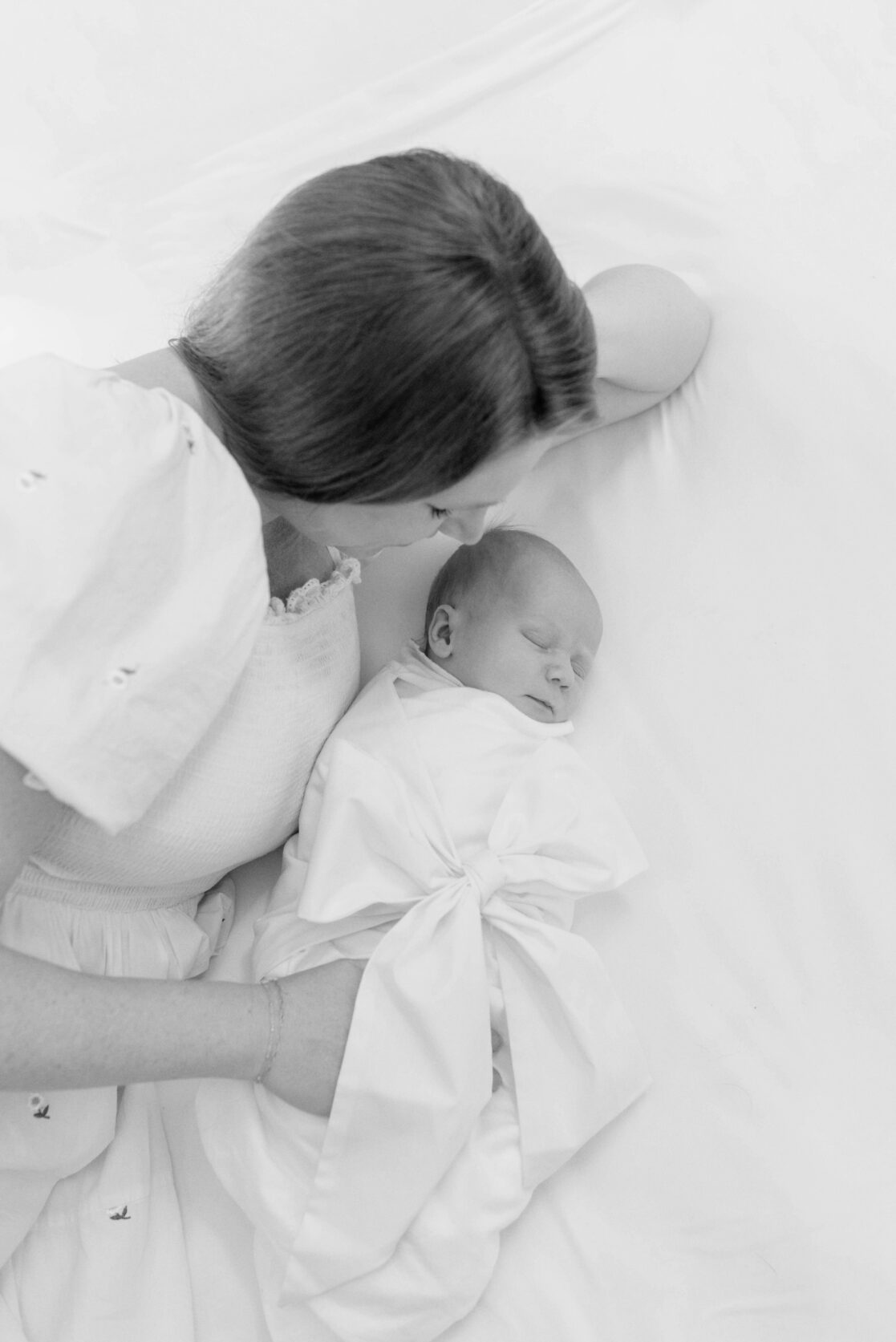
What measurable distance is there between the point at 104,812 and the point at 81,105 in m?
1.25

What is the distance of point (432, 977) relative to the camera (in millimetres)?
1114

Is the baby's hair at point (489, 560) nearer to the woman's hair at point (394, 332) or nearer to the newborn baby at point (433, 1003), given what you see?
the newborn baby at point (433, 1003)

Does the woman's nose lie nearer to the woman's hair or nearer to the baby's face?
the woman's hair

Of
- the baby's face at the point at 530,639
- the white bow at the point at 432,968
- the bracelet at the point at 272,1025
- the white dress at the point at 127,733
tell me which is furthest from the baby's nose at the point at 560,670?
the bracelet at the point at 272,1025

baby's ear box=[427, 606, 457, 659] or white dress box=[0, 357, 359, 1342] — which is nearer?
white dress box=[0, 357, 359, 1342]

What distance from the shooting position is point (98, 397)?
0.85 meters

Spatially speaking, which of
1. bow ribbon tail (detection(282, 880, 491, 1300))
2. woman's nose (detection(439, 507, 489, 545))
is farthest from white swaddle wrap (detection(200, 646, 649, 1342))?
woman's nose (detection(439, 507, 489, 545))

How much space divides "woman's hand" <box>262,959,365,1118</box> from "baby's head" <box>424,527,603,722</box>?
15.7 inches

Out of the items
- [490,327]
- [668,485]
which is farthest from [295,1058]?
[668,485]

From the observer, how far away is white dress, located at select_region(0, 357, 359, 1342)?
2.66 ft

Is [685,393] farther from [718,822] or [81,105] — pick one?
[81,105]

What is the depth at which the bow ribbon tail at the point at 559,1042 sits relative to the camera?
1.12 metres

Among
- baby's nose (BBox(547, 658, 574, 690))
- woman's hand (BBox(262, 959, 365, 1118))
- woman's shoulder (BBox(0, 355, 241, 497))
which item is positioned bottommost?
woman's hand (BBox(262, 959, 365, 1118))

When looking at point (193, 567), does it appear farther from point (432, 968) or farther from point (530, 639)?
point (530, 639)
